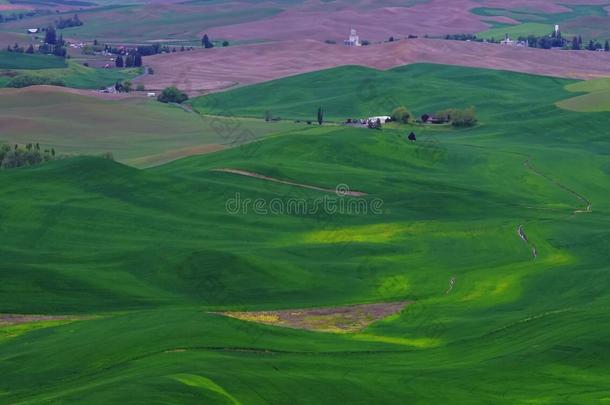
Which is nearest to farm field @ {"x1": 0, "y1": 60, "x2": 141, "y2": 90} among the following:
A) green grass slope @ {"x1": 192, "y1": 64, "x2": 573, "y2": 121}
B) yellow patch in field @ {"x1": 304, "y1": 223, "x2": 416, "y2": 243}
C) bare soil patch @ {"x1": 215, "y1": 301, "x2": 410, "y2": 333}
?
green grass slope @ {"x1": 192, "y1": 64, "x2": 573, "y2": 121}

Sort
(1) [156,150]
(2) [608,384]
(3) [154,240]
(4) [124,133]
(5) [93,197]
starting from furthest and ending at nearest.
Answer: (4) [124,133] < (1) [156,150] < (5) [93,197] < (3) [154,240] < (2) [608,384]

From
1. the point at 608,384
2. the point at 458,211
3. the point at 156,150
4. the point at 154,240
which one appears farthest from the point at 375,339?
the point at 156,150

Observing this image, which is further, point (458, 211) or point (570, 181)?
point (570, 181)

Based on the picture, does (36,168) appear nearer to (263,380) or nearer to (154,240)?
(154,240)

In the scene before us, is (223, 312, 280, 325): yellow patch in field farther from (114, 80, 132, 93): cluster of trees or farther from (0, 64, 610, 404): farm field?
(114, 80, 132, 93): cluster of trees

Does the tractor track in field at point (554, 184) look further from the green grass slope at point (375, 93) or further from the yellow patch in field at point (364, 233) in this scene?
the green grass slope at point (375, 93)
